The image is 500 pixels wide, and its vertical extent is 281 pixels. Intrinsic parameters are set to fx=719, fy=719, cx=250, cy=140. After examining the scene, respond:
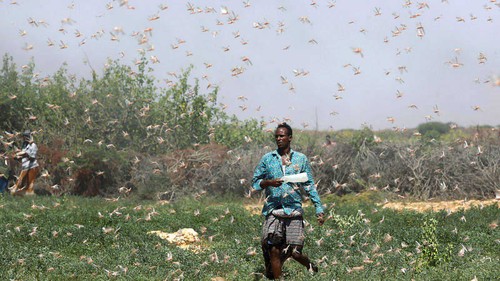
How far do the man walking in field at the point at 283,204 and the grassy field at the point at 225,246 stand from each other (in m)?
0.47

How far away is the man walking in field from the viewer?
890cm

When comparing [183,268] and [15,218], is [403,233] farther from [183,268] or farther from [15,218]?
[15,218]

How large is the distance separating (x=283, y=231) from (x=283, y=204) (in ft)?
1.12

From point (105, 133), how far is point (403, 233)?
1677 cm

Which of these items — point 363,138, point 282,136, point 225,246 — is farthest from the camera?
point 363,138

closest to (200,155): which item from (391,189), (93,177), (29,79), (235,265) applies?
(93,177)

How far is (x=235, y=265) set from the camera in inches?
418

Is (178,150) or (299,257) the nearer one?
(299,257)

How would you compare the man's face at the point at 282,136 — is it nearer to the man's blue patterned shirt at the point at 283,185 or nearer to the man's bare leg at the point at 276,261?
the man's blue patterned shirt at the point at 283,185

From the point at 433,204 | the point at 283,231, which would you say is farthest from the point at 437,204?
the point at 283,231

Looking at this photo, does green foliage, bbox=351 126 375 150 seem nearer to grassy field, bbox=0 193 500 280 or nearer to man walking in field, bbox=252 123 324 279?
grassy field, bbox=0 193 500 280

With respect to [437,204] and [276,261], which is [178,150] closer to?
[437,204]

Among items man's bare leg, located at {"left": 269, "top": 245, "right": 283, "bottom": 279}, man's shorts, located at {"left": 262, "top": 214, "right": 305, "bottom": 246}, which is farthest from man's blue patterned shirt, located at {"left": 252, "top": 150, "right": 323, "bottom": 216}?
man's bare leg, located at {"left": 269, "top": 245, "right": 283, "bottom": 279}

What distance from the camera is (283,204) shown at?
8.93m
